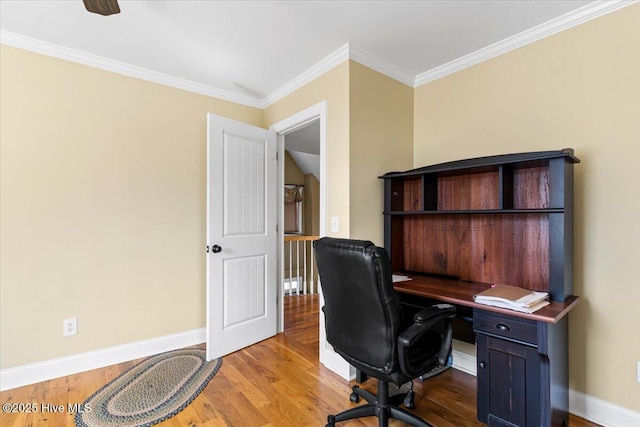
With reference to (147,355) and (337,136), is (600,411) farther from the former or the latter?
(147,355)

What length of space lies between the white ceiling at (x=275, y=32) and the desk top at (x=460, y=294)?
5.67 ft

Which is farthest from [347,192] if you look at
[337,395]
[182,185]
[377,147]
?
[182,185]

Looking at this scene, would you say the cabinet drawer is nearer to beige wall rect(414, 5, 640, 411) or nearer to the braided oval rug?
beige wall rect(414, 5, 640, 411)

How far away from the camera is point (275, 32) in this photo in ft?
6.93

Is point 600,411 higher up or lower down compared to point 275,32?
Answer: lower down

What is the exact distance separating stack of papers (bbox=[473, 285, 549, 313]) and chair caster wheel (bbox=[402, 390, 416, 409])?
2.54 ft

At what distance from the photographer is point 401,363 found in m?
1.45

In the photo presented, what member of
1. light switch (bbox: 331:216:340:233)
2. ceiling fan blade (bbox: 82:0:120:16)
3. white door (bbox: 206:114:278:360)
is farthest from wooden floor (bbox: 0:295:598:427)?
ceiling fan blade (bbox: 82:0:120:16)

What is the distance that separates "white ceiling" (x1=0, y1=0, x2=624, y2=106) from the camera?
185cm

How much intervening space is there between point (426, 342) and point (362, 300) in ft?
1.47

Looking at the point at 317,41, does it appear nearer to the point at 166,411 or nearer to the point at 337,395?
the point at 337,395

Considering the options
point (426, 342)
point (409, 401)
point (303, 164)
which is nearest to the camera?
point (426, 342)

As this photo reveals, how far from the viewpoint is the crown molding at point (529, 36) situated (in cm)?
179

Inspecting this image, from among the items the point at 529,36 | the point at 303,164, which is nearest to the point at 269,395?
the point at 529,36
